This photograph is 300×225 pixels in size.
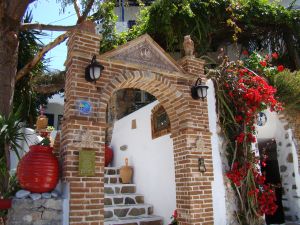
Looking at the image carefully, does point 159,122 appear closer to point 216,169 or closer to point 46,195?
point 216,169

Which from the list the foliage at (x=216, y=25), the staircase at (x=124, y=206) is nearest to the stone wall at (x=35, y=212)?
the staircase at (x=124, y=206)

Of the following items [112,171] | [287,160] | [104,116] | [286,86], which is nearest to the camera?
[104,116]

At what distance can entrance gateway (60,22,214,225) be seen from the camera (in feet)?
15.2

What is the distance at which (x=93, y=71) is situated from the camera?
4910 mm

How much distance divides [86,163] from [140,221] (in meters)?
2.35

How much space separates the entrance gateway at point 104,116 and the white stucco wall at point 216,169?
0.10m

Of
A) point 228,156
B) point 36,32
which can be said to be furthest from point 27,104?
point 228,156

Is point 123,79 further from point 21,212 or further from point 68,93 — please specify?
point 21,212

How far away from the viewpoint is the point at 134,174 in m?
7.98

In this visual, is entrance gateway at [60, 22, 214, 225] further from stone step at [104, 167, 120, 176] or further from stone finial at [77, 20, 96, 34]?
stone step at [104, 167, 120, 176]

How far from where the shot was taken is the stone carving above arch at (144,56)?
5.52 m

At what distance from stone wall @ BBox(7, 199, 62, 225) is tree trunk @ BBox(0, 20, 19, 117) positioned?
166 centimetres

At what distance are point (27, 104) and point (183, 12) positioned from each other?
19.6ft

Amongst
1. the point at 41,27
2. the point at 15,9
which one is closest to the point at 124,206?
the point at 41,27
